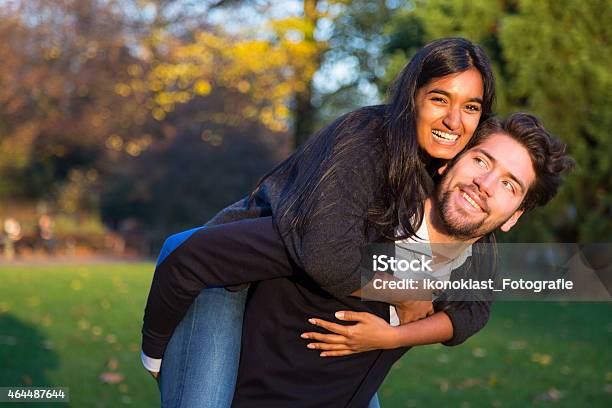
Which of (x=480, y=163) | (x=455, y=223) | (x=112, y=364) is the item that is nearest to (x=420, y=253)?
(x=455, y=223)

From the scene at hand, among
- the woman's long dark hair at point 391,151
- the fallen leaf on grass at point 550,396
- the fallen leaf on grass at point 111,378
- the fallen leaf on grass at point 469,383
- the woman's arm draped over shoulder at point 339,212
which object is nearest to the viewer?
the woman's arm draped over shoulder at point 339,212

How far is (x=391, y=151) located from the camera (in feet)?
8.86

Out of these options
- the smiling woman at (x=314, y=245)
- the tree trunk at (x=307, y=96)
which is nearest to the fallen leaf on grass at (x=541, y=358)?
the smiling woman at (x=314, y=245)

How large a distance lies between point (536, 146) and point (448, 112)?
34 cm

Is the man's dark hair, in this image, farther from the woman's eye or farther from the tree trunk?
the tree trunk

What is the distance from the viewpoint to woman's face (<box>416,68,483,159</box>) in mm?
2850

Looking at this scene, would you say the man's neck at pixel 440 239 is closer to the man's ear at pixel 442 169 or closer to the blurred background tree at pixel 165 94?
the man's ear at pixel 442 169

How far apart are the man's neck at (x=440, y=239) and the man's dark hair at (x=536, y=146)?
27cm

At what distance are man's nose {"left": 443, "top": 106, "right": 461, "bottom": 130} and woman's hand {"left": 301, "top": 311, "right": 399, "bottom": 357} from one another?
2.34ft

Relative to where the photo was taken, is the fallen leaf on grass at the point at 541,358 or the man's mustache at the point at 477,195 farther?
the fallen leaf on grass at the point at 541,358

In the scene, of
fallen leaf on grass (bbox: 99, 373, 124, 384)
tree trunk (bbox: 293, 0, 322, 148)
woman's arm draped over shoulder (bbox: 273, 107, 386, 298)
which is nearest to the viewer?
woman's arm draped over shoulder (bbox: 273, 107, 386, 298)

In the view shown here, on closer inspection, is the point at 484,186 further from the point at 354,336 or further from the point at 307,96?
the point at 307,96

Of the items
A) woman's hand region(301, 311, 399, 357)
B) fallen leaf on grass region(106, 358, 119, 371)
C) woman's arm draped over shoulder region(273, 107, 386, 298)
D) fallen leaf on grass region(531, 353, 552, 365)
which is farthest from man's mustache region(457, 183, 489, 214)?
fallen leaf on grass region(531, 353, 552, 365)

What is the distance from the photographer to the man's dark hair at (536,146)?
2.89 meters
